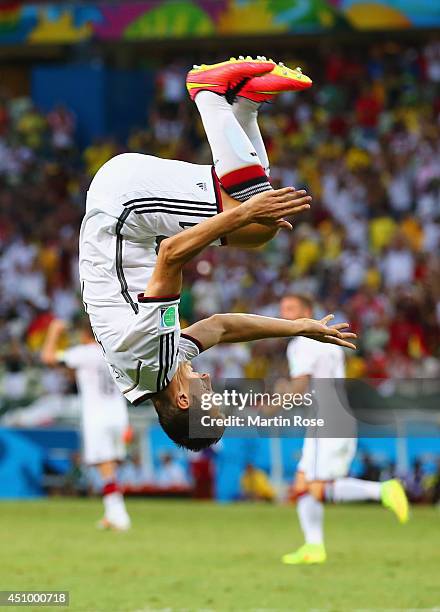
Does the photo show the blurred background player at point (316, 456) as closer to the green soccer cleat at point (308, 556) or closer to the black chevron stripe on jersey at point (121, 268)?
the green soccer cleat at point (308, 556)

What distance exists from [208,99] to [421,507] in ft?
37.1

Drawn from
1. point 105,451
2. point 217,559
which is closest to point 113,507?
point 105,451

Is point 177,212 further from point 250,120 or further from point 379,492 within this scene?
point 379,492

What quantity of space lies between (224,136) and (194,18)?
16.8 metres

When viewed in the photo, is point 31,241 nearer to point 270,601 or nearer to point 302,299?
point 302,299

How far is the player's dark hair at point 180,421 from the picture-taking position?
311 inches

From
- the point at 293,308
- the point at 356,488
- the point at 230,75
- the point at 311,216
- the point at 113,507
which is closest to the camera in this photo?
the point at 230,75

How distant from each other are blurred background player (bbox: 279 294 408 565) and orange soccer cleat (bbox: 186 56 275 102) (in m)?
4.60

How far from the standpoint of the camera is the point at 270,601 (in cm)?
946

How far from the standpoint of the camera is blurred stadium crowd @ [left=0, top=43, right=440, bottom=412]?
20.1m

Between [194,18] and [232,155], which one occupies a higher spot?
[194,18]

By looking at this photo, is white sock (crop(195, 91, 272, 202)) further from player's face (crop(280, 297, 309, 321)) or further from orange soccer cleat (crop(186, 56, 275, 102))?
player's face (crop(280, 297, 309, 321))

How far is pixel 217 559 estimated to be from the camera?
12.4m

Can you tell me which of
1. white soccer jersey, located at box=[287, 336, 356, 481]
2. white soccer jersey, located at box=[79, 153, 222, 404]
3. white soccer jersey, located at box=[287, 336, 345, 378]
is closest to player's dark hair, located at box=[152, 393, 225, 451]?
white soccer jersey, located at box=[79, 153, 222, 404]
